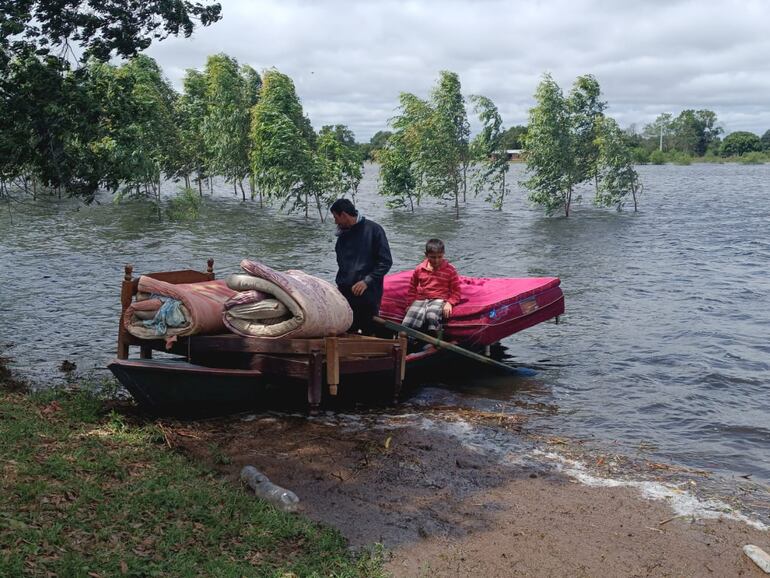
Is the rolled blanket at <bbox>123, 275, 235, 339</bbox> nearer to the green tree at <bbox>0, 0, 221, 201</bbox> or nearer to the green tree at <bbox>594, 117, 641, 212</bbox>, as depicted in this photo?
the green tree at <bbox>0, 0, 221, 201</bbox>

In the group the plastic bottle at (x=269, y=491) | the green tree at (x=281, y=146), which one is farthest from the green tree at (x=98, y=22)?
the green tree at (x=281, y=146)

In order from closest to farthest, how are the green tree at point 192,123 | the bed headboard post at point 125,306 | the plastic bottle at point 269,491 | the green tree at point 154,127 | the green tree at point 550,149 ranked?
the plastic bottle at point 269,491 → the bed headboard post at point 125,306 → the green tree at point 154,127 → the green tree at point 550,149 → the green tree at point 192,123

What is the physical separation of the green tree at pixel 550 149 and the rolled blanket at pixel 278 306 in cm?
3037

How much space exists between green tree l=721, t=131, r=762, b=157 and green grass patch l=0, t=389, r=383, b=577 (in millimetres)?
158695

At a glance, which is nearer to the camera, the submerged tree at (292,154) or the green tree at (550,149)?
the submerged tree at (292,154)

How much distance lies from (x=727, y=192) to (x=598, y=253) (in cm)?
3711

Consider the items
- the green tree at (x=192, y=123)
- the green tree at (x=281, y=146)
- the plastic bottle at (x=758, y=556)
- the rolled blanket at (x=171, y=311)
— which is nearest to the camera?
the plastic bottle at (x=758, y=556)

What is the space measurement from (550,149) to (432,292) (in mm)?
27594

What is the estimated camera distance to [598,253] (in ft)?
91.2

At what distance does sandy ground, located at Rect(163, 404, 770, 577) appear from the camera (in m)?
6.22

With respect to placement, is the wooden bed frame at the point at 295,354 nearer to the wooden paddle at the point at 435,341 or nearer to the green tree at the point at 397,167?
the wooden paddle at the point at 435,341

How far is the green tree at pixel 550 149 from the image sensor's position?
36906 mm

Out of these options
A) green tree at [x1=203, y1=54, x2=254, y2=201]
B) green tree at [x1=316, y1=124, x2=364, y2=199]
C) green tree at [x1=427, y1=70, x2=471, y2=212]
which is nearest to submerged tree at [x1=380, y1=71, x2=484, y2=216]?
green tree at [x1=427, y1=70, x2=471, y2=212]

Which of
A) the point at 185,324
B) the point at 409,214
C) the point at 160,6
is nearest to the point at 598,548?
the point at 185,324
